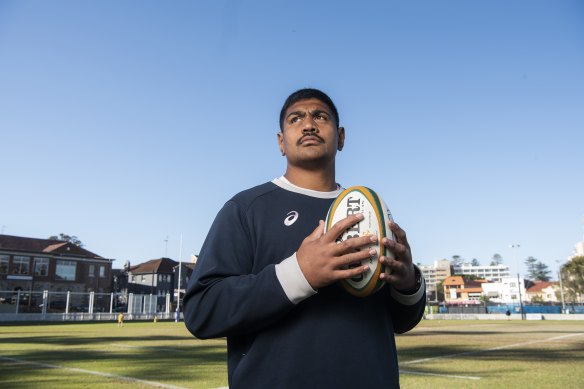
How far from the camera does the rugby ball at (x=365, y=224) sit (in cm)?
198

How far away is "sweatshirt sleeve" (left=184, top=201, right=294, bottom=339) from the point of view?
6.06 feet

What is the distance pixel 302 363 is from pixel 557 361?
13.7 metres

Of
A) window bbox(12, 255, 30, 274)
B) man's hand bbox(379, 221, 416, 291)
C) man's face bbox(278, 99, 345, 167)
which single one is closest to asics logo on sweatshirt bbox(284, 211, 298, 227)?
man's face bbox(278, 99, 345, 167)

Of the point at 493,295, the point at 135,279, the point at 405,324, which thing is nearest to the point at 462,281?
the point at 493,295

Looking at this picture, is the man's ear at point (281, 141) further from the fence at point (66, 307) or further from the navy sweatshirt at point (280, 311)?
the fence at point (66, 307)

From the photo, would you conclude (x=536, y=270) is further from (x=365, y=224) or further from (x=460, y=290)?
(x=365, y=224)

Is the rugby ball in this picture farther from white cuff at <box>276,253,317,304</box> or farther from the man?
white cuff at <box>276,253,317,304</box>

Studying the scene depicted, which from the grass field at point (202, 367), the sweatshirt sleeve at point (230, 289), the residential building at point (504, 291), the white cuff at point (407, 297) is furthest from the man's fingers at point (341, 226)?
the residential building at point (504, 291)

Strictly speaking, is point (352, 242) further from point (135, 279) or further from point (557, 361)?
point (135, 279)

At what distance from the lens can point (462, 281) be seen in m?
140

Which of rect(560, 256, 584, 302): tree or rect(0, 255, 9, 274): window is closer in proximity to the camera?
rect(0, 255, 9, 274): window

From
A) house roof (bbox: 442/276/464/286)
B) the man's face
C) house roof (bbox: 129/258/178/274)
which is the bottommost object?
the man's face

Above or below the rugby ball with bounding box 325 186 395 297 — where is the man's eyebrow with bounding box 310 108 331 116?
above

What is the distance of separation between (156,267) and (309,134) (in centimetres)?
8278
